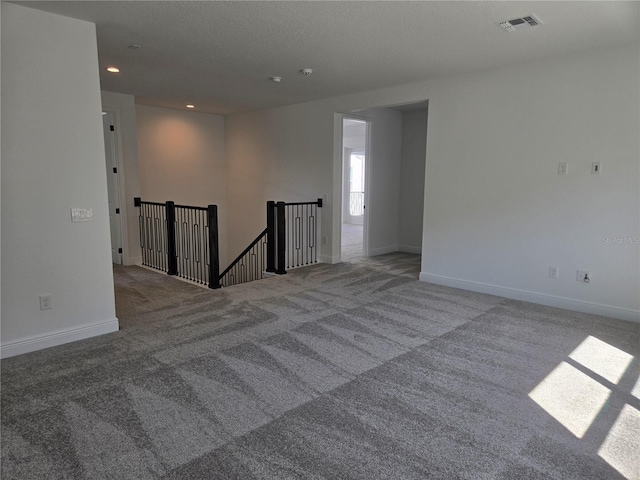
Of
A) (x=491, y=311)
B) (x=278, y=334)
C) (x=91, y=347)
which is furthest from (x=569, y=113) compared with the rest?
(x=91, y=347)

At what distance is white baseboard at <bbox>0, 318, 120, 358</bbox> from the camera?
302 centimetres

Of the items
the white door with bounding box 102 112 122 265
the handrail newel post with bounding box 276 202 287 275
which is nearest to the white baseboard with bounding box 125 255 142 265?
the white door with bounding box 102 112 122 265

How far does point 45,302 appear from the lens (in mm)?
3164

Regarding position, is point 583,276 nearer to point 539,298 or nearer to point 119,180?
point 539,298

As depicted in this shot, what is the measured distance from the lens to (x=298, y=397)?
8.12 feet

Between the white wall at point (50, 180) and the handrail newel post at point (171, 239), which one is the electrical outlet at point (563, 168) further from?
the handrail newel post at point (171, 239)

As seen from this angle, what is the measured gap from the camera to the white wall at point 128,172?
6.06 m

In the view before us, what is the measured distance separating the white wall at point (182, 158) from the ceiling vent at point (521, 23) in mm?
5788

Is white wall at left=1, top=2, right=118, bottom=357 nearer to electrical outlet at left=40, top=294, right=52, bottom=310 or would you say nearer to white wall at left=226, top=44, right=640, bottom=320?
electrical outlet at left=40, top=294, right=52, bottom=310

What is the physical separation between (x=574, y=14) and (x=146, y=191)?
6427 mm

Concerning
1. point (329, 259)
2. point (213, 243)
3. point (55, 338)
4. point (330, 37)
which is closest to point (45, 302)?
point (55, 338)

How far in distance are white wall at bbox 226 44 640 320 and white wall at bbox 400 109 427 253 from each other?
1.93 m

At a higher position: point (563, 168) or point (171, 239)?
point (563, 168)

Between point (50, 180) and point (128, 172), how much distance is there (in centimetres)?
333
